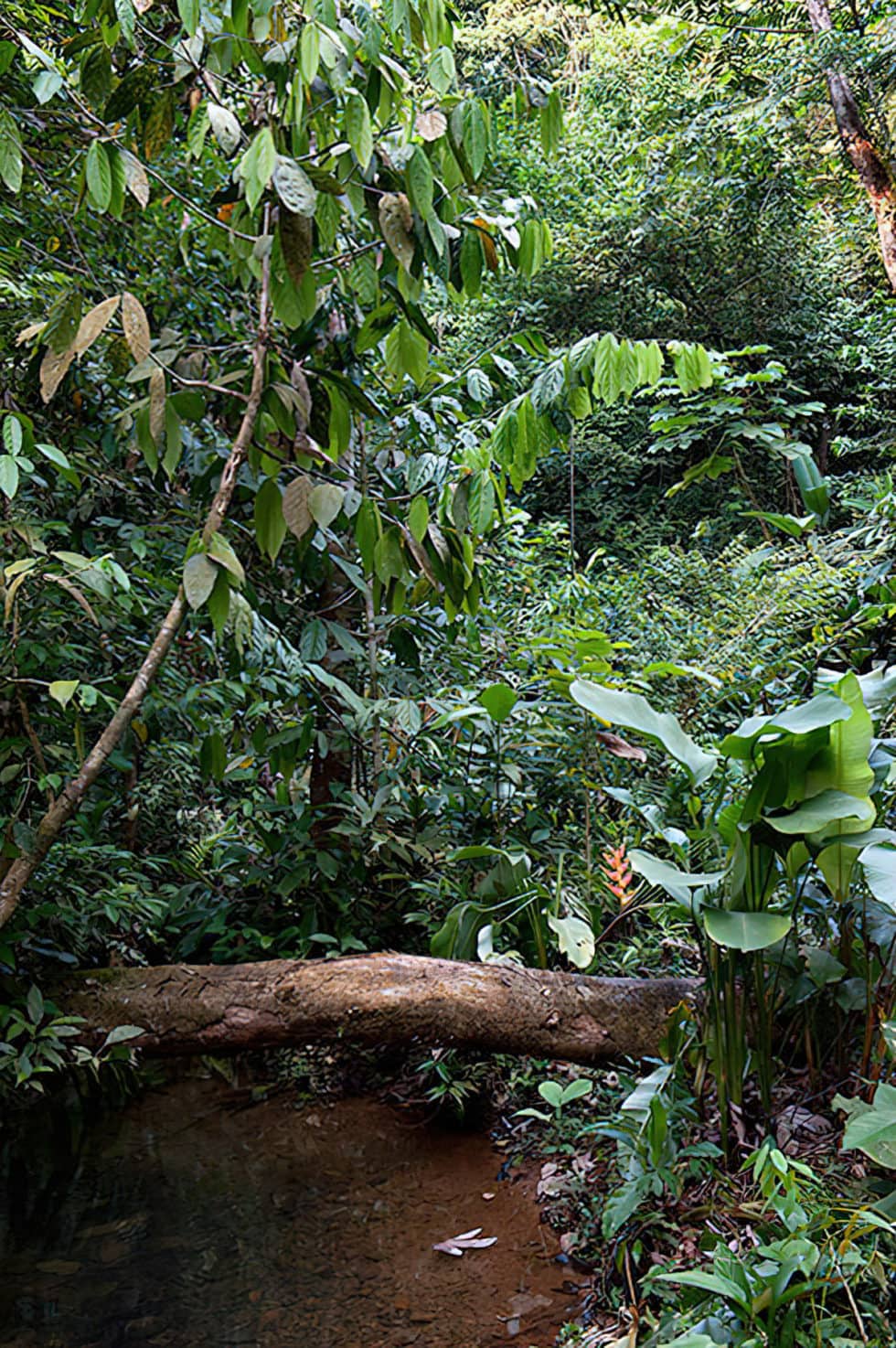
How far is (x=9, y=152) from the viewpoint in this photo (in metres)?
1.42

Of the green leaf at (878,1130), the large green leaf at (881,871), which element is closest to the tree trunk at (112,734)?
the large green leaf at (881,871)

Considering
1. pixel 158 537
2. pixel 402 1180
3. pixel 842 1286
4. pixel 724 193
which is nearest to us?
pixel 842 1286

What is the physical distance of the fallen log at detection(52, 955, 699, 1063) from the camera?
1.95 meters

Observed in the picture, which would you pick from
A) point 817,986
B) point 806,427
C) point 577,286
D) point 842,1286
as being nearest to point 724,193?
point 577,286

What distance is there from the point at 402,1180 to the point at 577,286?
5953 millimetres

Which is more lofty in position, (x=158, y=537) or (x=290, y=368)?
(x=290, y=368)

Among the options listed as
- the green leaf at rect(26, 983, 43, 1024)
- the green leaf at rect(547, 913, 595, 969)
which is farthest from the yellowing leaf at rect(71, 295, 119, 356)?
the green leaf at rect(547, 913, 595, 969)

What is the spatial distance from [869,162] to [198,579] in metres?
4.43

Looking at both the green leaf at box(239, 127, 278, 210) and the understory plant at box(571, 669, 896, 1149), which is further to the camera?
the understory plant at box(571, 669, 896, 1149)

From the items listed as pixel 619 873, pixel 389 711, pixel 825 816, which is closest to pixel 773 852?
pixel 825 816

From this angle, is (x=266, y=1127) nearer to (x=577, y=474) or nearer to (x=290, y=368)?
(x=290, y=368)

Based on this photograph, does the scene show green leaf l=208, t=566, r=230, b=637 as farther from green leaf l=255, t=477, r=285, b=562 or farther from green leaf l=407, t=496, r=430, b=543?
green leaf l=407, t=496, r=430, b=543

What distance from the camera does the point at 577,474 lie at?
22.3 ft

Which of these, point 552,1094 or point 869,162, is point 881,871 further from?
point 869,162
